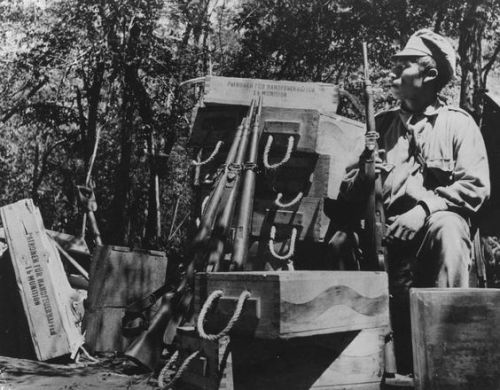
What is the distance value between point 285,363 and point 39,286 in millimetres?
3146

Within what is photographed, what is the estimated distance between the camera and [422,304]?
204 centimetres

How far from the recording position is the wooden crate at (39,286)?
4.59m

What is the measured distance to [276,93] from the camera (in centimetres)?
454

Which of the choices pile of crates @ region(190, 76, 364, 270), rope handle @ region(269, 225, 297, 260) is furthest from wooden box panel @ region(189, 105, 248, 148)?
rope handle @ region(269, 225, 297, 260)

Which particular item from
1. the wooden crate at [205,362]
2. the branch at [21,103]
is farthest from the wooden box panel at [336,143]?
the branch at [21,103]

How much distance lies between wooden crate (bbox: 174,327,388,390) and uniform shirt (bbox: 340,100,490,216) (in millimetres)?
1096

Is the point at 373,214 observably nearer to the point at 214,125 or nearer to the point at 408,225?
the point at 408,225

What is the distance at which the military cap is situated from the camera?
3650mm

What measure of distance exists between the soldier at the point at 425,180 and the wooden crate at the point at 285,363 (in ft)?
2.27

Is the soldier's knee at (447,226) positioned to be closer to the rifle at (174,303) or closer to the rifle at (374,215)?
the rifle at (374,215)

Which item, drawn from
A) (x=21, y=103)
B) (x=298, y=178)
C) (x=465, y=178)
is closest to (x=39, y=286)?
(x=298, y=178)

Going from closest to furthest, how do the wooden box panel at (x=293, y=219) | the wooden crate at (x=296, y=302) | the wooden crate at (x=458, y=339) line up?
the wooden crate at (x=458, y=339), the wooden crate at (x=296, y=302), the wooden box panel at (x=293, y=219)

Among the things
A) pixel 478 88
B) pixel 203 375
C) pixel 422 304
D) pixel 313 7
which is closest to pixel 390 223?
pixel 422 304

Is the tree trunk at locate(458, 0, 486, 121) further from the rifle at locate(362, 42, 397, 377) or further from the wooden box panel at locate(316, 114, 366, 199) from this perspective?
the rifle at locate(362, 42, 397, 377)
